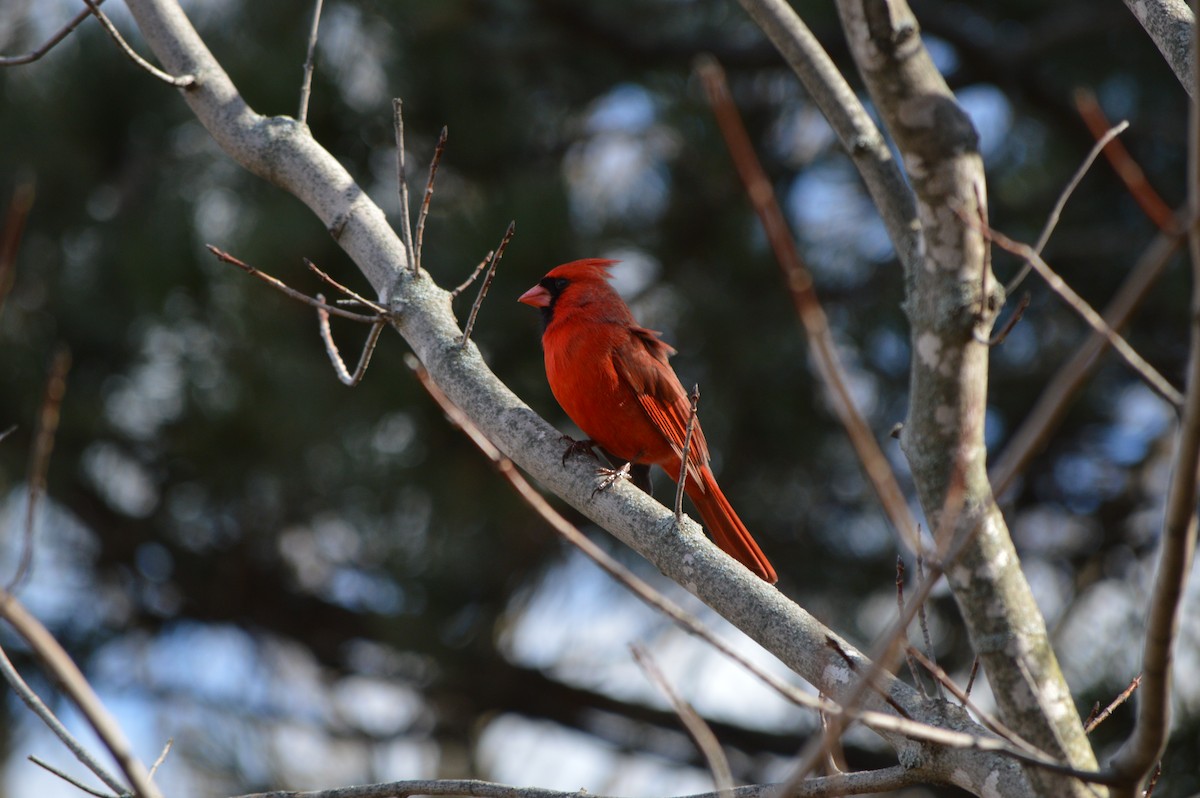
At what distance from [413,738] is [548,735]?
58 cm

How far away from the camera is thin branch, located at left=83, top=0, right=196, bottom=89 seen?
2.16m

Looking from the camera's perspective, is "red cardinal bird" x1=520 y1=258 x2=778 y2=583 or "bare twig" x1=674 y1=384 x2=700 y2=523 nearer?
"bare twig" x1=674 y1=384 x2=700 y2=523

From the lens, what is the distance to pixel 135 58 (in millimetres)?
2129

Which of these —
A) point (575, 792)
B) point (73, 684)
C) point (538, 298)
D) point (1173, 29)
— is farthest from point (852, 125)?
point (538, 298)

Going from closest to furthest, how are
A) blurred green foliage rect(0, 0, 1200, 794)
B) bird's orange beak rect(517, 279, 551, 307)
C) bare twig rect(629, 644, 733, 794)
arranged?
Result: bare twig rect(629, 644, 733, 794)
bird's orange beak rect(517, 279, 551, 307)
blurred green foliage rect(0, 0, 1200, 794)

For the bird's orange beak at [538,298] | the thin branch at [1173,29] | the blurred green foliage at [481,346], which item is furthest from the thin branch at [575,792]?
the blurred green foliage at [481,346]

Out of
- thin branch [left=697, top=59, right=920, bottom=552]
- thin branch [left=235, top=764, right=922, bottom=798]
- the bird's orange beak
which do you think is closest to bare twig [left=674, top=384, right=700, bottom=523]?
thin branch [left=235, top=764, right=922, bottom=798]

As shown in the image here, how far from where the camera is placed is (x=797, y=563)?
4.84 metres

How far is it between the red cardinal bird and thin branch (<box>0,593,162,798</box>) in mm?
1986

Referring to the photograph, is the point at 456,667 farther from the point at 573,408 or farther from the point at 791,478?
the point at 573,408

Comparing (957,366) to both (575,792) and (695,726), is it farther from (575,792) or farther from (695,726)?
(575,792)

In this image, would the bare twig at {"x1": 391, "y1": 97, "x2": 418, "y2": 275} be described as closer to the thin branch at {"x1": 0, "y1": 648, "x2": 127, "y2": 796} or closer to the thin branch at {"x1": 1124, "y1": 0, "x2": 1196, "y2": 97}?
the thin branch at {"x1": 0, "y1": 648, "x2": 127, "y2": 796}

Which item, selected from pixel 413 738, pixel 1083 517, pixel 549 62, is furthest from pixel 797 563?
pixel 549 62

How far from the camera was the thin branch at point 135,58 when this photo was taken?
2.16 metres
